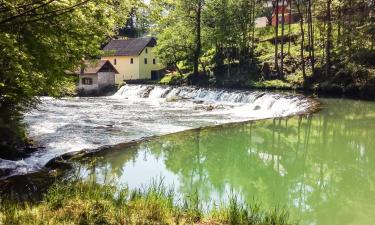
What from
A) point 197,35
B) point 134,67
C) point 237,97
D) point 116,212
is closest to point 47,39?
point 116,212

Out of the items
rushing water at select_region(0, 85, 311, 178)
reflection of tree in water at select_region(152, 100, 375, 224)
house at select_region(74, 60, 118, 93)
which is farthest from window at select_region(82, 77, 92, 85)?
reflection of tree in water at select_region(152, 100, 375, 224)

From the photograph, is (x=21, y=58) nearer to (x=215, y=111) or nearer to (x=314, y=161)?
(x=314, y=161)

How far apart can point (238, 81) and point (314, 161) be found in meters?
27.2

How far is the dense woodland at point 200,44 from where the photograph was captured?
8.70 m

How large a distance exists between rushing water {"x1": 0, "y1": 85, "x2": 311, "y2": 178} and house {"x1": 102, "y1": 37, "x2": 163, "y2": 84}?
56.0 ft

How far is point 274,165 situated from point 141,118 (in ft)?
40.1

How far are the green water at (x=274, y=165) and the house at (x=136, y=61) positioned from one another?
114ft

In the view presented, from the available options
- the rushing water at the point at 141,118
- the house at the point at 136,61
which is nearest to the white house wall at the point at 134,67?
the house at the point at 136,61

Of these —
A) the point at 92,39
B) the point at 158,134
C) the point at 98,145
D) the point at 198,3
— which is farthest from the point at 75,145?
the point at 198,3

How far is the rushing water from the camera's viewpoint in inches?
649

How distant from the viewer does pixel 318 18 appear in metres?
36.9

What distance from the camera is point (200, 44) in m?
45.1

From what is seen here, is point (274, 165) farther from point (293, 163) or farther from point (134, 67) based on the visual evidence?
point (134, 67)

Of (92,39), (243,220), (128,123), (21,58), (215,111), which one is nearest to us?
(243,220)
